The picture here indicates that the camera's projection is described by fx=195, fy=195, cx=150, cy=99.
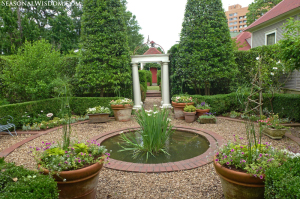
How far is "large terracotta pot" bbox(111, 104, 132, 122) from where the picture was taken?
7.09 metres

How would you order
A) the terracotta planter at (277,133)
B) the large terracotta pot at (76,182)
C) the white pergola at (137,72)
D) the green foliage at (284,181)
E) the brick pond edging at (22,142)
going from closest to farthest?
1. the green foliage at (284,181)
2. the large terracotta pot at (76,182)
3. the brick pond edging at (22,142)
4. the terracotta planter at (277,133)
5. the white pergola at (137,72)

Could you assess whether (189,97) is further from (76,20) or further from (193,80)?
(76,20)

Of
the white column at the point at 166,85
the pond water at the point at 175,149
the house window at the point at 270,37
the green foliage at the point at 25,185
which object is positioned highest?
the house window at the point at 270,37

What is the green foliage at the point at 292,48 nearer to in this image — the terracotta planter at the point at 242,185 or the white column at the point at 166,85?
the terracotta planter at the point at 242,185

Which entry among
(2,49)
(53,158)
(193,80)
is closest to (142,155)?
(53,158)

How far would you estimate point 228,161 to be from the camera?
2125 mm

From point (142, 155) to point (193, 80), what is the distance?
5067 mm

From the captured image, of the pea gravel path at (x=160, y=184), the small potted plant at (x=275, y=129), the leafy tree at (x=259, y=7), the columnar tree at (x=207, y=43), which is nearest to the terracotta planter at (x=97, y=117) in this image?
the pea gravel path at (x=160, y=184)

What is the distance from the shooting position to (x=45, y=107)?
Result: 693cm

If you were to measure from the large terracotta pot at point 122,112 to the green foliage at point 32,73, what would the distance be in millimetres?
2449

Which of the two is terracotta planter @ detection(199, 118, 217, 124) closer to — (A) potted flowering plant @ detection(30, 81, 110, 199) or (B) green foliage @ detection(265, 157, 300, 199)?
(B) green foliage @ detection(265, 157, 300, 199)

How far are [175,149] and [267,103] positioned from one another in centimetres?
459

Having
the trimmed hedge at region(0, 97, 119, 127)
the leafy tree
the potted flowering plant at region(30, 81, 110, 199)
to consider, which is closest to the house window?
the leafy tree

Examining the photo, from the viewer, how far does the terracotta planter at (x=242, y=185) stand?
1940mm
